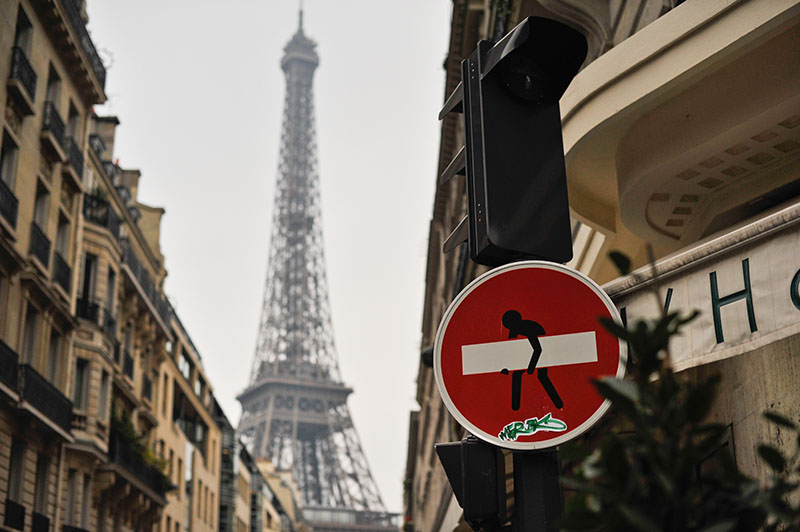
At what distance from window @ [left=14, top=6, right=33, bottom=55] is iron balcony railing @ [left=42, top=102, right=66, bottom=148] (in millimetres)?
1753

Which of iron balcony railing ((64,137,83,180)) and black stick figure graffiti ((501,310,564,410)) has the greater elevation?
iron balcony railing ((64,137,83,180))

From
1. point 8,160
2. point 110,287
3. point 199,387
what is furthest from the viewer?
point 199,387

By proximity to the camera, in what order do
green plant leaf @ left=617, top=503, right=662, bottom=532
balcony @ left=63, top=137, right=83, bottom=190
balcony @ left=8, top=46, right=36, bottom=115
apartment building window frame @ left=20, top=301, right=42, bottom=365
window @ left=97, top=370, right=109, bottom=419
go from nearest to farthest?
green plant leaf @ left=617, top=503, right=662, bottom=532 → balcony @ left=8, top=46, right=36, bottom=115 → apartment building window frame @ left=20, top=301, right=42, bottom=365 → balcony @ left=63, top=137, right=83, bottom=190 → window @ left=97, top=370, right=109, bottom=419

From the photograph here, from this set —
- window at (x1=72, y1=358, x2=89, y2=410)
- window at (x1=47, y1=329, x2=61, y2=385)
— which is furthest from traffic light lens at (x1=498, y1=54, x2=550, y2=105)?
window at (x1=72, y1=358, x2=89, y2=410)

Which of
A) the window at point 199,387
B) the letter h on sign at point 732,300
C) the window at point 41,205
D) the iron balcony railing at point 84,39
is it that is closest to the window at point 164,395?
the window at point 199,387

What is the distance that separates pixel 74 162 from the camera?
31.0 metres

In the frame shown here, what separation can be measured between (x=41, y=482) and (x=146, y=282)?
14.4 metres

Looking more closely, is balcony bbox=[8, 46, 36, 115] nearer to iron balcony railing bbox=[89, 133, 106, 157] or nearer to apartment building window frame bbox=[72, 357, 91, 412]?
apartment building window frame bbox=[72, 357, 91, 412]

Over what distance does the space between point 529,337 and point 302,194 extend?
127111mm

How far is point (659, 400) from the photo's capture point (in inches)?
79.2

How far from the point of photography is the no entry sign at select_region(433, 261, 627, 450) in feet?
11.8

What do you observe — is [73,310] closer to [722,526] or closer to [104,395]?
[104,395]

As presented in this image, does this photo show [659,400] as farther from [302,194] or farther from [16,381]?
[302,194]

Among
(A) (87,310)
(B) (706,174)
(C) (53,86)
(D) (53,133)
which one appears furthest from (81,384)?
(B) (706,174)
